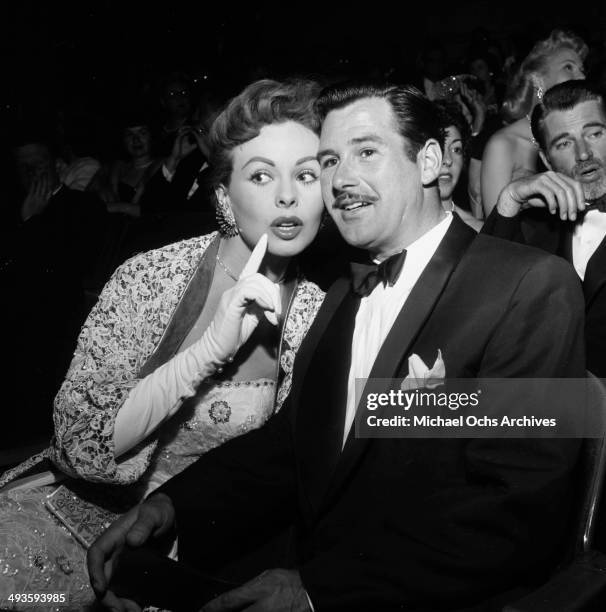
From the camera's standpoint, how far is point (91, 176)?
16.9 ft

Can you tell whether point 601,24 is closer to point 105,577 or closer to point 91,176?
point 91,176

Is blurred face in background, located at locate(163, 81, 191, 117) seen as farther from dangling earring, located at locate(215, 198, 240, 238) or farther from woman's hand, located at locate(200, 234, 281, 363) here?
woman's hand, located at locate(200, 234, 281, 363)

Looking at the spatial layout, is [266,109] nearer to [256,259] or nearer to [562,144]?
[256,259]

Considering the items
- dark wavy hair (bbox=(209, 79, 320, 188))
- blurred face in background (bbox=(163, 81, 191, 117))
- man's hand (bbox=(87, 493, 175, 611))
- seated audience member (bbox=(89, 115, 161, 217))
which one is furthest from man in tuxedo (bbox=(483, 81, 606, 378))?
blurred face in background (bbox=(163, 81, 191, 117))

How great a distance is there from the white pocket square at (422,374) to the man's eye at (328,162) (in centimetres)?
56

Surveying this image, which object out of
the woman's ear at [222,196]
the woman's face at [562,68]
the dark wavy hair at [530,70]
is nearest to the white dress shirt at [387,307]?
the woman's ear at [222,196]

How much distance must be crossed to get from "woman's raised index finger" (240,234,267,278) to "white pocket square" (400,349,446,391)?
604mm

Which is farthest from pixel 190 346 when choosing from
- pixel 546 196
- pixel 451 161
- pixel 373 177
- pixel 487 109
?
pixel 487 109

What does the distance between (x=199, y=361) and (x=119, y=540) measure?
53 centimetres

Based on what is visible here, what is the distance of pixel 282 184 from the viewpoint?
2.01 meters

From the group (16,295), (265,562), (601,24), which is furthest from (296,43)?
(265,562)

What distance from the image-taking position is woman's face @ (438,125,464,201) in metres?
2.60

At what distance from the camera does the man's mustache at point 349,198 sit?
1.74 meters

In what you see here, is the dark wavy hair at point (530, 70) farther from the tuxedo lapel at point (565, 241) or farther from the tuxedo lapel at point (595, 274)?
the tuxedo lapel at point (595, 274)
